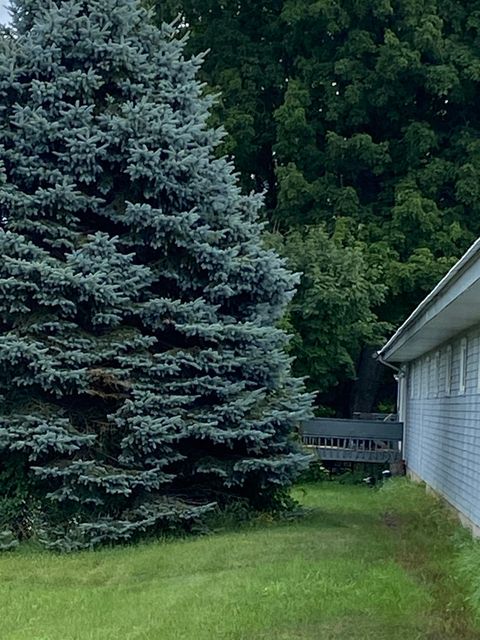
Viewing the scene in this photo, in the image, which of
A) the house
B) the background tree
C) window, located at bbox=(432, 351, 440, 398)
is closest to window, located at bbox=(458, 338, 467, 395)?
the house

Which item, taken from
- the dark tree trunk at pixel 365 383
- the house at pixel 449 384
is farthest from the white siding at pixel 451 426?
the dark tree trunk at pixel 365 383

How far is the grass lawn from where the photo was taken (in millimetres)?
5969

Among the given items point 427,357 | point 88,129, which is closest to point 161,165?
point 88,129

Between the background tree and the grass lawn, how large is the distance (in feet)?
34.4

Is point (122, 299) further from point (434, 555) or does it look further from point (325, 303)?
point (325, 303)

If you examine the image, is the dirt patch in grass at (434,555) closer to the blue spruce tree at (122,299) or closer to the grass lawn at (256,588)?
the grass lawn at (256,588)

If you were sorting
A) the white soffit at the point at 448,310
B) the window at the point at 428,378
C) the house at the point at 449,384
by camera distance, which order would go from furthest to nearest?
the window at the point at 428,378 → the house at the point at 449,384 → the white soffit at the point at 448,310

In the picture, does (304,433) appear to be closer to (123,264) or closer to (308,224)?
(308,224)

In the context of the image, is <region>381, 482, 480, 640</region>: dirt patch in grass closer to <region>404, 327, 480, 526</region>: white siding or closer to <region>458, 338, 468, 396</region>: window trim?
<region>404, 327, 480, 526</region>: white siding

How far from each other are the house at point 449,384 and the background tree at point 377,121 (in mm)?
3840

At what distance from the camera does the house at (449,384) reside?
831cm

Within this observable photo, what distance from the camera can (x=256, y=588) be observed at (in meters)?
7.10

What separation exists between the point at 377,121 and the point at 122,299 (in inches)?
523

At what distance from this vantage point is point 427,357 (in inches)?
637
